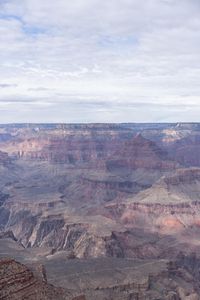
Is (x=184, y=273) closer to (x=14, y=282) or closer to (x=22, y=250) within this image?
(x=22, y=250)

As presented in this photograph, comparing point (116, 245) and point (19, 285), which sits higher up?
point (19, 285)

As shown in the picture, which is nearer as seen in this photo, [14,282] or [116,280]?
[14,282]

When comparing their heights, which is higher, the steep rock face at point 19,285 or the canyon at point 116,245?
the steep rock face at point 19,285

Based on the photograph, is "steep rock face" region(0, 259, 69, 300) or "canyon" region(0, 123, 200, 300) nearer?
"steep rock face" region(0, 259, 69, 300)

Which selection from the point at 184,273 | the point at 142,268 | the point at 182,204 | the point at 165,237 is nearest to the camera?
the point at 142,268

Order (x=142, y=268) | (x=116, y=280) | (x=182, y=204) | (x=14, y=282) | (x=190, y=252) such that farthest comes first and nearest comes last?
(x=182, y=204) < (x=190, y=252) < (x=142, y=268) < (x=116, y=280) < (x=14, y=282)

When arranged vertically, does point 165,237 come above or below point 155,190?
below

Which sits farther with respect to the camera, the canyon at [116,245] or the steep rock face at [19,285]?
the canyon at [116,245]

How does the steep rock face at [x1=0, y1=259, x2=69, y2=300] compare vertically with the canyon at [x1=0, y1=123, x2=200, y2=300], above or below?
above

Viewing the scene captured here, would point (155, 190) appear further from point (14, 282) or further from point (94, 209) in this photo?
point (14, 282)

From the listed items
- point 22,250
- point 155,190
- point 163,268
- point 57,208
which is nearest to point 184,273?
point 163,268

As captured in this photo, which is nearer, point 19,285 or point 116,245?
point 19,285
